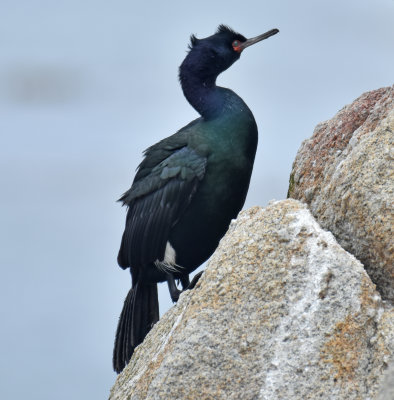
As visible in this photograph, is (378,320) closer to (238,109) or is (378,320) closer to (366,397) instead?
(366,397)

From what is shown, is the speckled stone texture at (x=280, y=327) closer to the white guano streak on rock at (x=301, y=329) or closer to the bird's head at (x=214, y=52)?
the white guano streak on rock at (x=301, y=329)

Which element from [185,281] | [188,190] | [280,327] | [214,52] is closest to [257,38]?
[214,52]

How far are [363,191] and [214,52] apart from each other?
11.8 feet

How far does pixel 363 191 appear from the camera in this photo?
522cm

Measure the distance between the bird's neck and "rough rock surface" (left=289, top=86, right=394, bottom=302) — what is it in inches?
79.1

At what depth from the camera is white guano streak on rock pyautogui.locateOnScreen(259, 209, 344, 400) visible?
478cm

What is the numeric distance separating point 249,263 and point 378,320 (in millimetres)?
758

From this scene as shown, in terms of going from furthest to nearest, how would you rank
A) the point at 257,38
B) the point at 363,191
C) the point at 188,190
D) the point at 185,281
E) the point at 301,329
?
the point at 257,38, the point at 185,281, the point at 188,190, the point at 363,191, the point at 301,329

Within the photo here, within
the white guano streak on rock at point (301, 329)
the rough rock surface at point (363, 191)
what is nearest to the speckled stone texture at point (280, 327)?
the white guano streak on rock at point (301, 329)

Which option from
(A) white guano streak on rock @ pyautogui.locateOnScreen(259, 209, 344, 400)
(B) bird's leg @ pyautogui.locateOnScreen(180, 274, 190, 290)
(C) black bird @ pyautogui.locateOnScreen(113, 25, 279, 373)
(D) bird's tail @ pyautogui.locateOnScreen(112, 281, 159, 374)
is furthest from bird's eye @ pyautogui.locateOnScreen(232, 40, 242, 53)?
(A) white guano streak on rock @ pyautogui.locateOnScreen(259, 209, 344, 400)

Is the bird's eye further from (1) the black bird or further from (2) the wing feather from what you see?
(2) the wing feather

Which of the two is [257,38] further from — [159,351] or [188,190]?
[159,351]

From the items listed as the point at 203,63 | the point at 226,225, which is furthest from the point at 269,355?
the point at 203,63

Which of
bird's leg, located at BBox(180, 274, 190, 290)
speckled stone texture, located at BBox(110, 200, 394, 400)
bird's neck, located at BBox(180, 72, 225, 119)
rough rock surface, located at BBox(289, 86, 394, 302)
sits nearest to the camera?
speckled stone texture, located at BBox(110, 200, 394, 400)
